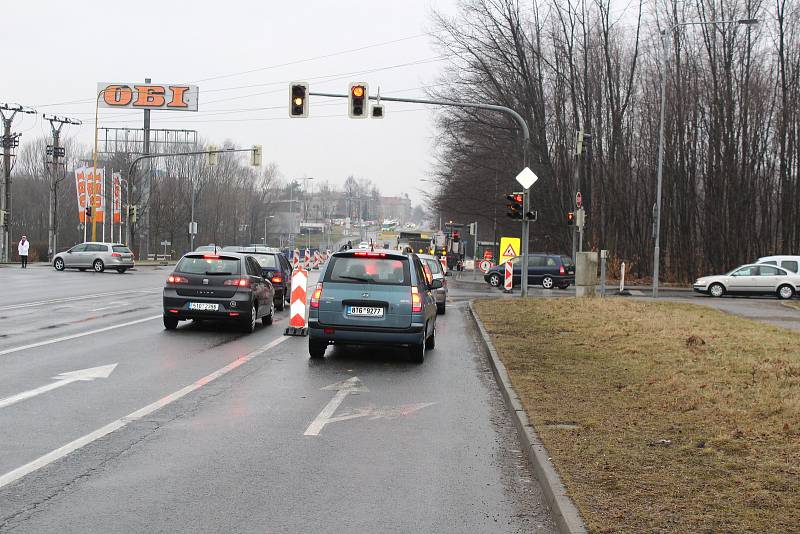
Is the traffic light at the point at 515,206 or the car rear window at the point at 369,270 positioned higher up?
the traffic light at the point at 515,206

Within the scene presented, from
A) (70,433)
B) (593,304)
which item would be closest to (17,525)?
(70,433)

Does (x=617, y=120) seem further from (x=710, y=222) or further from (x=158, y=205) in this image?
(x=158, y=205)

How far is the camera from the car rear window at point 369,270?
42.9 ft

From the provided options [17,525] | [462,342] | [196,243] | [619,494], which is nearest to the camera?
[17,525]

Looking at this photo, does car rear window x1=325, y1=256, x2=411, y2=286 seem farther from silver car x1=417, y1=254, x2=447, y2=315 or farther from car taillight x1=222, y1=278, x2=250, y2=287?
silver car x1=417, y1=254, x2=447, y2=315

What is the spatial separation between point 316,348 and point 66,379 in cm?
392

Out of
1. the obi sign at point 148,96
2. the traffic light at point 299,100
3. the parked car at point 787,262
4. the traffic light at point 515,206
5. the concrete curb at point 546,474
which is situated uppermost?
the obi sign at point 148,96

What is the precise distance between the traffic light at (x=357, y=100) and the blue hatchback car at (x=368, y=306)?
11.3m

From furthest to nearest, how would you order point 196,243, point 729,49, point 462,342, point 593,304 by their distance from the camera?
point 196,243 → point 729,49 → point 593,304 → point 462,342

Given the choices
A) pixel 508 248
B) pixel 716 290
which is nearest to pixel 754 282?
pixel 716 290

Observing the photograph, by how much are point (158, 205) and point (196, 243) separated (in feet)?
29.8

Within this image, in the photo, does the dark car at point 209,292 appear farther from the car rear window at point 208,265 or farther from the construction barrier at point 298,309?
the construction barrier at point 298,309

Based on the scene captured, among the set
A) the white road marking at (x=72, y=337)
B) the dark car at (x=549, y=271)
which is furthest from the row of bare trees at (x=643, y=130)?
the white road marking at (x=72, y=337)

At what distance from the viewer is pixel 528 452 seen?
7047 millimetres
